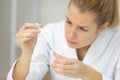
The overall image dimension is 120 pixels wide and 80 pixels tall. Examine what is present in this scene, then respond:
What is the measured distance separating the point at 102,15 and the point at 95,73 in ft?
0.89

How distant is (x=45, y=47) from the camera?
1327 mm

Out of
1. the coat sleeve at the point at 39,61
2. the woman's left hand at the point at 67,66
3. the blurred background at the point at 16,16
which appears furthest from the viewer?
the blurred background at the point at 16,16

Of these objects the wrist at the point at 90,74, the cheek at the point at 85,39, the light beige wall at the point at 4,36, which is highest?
the cheek at the point at 85,39

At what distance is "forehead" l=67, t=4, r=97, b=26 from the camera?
1074 mm

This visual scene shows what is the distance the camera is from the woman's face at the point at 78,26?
1078 mm

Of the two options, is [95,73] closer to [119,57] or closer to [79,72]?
[79,72]

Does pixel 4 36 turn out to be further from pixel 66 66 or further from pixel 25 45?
pixel 66 66

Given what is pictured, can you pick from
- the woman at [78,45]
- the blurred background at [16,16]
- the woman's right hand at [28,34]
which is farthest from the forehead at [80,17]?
the blurred background at [16,16]

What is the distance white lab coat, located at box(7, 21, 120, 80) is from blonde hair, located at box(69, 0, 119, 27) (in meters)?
0.16

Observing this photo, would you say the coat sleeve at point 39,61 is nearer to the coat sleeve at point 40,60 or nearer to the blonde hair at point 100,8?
the coat sleeve at point 40,60

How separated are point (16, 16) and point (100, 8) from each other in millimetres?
1004

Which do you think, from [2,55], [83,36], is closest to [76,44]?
[83,36]

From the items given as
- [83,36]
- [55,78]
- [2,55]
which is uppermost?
[83,36]

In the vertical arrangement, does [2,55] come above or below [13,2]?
below
